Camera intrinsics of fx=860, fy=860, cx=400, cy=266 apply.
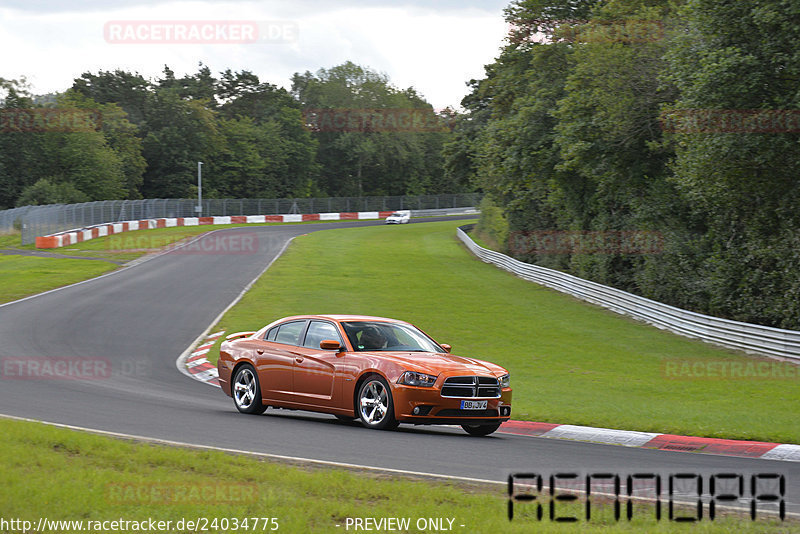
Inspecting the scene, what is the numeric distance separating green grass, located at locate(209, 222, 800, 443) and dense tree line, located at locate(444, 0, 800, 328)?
2450mm

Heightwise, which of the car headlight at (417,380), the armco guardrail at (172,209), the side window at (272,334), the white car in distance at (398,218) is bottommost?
the car headlight at (417,380)

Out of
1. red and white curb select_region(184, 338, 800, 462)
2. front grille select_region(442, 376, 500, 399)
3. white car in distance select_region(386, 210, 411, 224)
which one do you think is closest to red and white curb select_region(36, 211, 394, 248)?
white car in distance select_region(386, 210, 411, 224)

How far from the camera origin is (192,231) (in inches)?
2635

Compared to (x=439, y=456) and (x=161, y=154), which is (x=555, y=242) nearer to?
(x=439, y=456)

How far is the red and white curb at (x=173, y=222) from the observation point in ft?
177

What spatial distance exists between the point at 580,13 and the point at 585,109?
1182 cm

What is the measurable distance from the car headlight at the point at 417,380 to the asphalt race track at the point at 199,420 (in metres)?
0.64

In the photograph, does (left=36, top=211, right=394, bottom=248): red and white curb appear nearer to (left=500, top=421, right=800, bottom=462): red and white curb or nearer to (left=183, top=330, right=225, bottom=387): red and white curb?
(left=183, top=330, right=225, bottom=387): red and white curb

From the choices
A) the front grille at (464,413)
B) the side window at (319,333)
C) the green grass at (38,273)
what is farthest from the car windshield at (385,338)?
the green grass at (38,273)

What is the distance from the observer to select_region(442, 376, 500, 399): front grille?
1074 cm

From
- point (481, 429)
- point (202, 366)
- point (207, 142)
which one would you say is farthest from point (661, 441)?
point (207, 142)

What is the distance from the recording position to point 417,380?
10.6 metres

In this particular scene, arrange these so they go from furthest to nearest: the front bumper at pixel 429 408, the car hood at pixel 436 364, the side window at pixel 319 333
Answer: the side window at pixel 319 333 → the car hood at pixel 436 364 → the front bumper at pixel 429 408

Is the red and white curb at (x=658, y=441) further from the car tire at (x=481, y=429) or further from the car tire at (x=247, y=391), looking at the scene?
the car tire at (x=247, y=391)
